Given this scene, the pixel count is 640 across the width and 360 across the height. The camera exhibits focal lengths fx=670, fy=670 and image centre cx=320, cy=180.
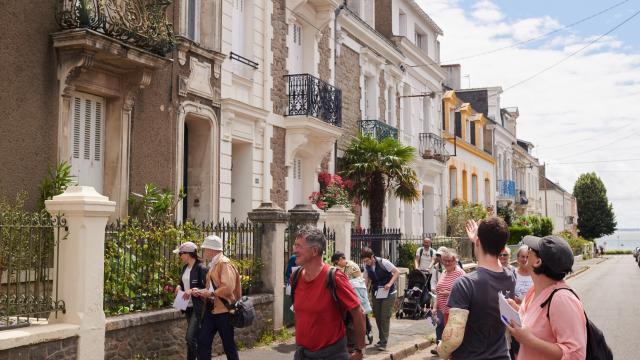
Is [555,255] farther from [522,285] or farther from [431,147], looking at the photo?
[431,147]

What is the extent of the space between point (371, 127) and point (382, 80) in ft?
8.99

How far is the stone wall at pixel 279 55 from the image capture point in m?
16.3

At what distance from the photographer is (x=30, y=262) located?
698 centimetres

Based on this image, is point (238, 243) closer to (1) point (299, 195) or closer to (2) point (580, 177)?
(1) point (299, 195)

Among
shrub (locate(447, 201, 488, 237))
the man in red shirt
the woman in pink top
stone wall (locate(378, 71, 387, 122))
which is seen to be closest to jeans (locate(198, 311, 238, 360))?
the man in red shirt

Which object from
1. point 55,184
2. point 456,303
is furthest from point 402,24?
point 456,303

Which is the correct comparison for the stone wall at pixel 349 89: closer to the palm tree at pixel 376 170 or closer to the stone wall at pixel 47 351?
the palm tree at pixel 376 170

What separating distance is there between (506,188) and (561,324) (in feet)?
143

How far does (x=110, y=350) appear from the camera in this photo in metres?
7.86

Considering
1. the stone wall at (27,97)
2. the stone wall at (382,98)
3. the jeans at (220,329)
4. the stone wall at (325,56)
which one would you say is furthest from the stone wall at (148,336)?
the stone wall at (382,98)

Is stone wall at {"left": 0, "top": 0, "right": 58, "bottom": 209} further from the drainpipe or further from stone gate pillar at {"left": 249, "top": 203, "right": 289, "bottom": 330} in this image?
the drainpipe

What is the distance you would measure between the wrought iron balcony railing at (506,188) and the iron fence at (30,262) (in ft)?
129

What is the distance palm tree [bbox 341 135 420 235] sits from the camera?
19.2 metres

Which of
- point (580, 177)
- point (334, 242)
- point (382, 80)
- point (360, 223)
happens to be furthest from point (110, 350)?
point (580, 177)
